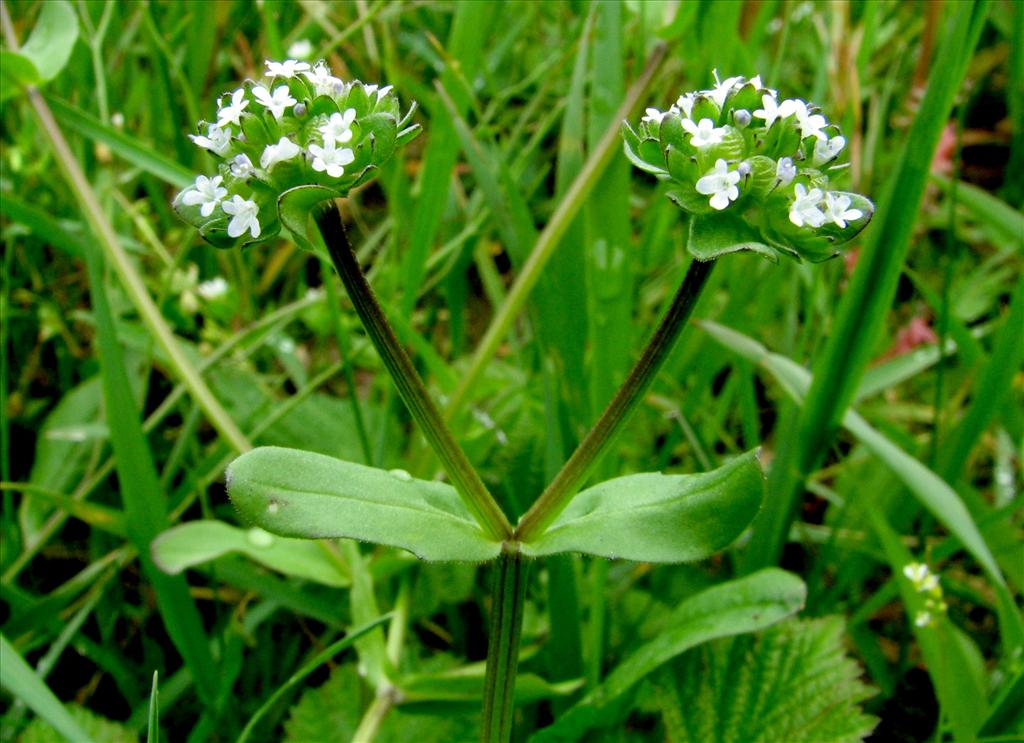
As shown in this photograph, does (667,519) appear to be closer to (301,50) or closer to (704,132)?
(704,132)

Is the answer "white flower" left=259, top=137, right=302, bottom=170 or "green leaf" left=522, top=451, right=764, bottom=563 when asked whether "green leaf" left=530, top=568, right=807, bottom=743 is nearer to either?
"green leaf" left=522, top=451, right=764, bottom=563

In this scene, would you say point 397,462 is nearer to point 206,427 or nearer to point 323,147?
point 206,427

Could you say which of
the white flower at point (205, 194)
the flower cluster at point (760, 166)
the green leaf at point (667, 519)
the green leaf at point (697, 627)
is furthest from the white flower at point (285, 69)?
the green leaf at point (697, 627)

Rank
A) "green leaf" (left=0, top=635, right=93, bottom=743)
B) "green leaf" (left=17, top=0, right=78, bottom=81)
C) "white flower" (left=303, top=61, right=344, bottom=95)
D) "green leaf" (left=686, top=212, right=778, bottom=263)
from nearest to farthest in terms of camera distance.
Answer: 1. "green leaf" (left=686, top=212, right=778, bottom=263)
2. "white flower" (left=303, top=61, right=344, bottom=95)
3. "green leaf" (left=0, top=635, right=93, bottom=743)
4. "green leaf" (left=17, top=0, right=78, bottom=81)

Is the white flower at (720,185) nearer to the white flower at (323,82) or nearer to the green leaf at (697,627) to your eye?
the white flower at (323,82)

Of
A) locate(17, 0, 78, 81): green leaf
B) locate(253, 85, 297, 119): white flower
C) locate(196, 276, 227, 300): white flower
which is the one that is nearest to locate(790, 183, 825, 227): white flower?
locate(253, 85, 297, 119): white flower

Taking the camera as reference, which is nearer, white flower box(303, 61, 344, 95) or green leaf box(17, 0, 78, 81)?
white flower box(303, 61, 344, 95)

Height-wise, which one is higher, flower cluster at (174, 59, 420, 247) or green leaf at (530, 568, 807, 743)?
flower cluster at (174, 59, 420, 247)
